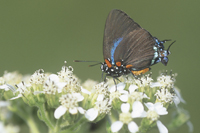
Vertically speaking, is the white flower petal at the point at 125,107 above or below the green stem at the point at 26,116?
below

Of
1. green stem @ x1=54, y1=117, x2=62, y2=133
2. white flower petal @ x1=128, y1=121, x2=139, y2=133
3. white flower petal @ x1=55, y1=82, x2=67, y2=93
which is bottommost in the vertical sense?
white flower petal @ x1=128, y1=121, x2=139, y2=133

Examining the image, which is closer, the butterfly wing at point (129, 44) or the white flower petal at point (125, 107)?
the white flower petal at point (125, 107)

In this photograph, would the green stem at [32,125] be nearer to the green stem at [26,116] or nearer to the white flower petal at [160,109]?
the green stem at [26,116]

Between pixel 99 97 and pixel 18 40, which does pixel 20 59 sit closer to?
pixel 18 40

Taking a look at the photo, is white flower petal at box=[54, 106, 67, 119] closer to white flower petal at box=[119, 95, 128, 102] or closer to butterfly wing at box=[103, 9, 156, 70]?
white flower petal at box=[119, 95, 128, 102]

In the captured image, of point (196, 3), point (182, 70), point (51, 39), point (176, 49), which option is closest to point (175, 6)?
point (196, 3)

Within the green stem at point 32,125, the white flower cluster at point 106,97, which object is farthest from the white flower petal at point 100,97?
the green stem at point 32,125

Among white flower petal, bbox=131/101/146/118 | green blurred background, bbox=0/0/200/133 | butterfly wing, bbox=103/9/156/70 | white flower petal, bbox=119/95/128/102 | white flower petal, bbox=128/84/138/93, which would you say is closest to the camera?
white flower petal, bbox=131/101/146/118

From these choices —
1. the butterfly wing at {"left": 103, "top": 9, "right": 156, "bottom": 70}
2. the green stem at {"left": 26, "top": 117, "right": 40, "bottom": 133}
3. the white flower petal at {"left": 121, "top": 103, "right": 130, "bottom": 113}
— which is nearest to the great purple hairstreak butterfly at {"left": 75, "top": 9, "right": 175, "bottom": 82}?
the butterfly wing at {"left": 103, "top": 9, "right": 156, "bottom": 70}
